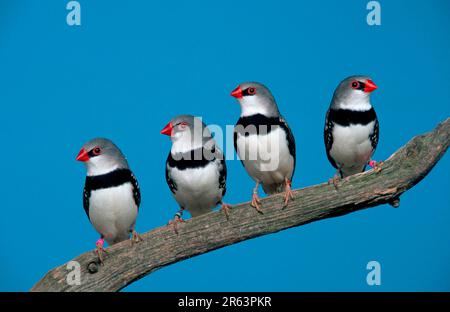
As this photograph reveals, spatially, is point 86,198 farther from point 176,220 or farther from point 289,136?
point 289,136

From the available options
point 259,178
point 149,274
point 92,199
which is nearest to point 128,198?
point 92,199

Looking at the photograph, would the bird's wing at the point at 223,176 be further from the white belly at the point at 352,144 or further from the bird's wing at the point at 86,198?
the bird's wing at the point at 86,198

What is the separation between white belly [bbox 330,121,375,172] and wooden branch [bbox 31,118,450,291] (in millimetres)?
349

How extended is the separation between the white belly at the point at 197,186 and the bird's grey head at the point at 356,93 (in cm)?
118

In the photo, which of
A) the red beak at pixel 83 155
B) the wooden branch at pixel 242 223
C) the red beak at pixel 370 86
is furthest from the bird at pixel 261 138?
the red beak at pixel 83 155

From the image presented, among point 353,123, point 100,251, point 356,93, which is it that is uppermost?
point 356,93

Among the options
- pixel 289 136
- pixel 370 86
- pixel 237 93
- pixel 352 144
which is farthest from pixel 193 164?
pixel 370 86

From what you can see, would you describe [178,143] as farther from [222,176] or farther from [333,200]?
[333,200]

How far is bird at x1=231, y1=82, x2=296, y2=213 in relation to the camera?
18.6ft

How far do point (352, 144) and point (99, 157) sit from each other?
2.08m

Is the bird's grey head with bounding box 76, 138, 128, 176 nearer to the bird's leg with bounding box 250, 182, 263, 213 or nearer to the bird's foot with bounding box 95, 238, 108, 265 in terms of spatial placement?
the bird's foot with bounding box 95, 238, 108, 265

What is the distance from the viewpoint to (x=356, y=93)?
227 inches

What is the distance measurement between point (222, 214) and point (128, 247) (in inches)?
32.2

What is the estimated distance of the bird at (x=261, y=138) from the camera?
568 cm
